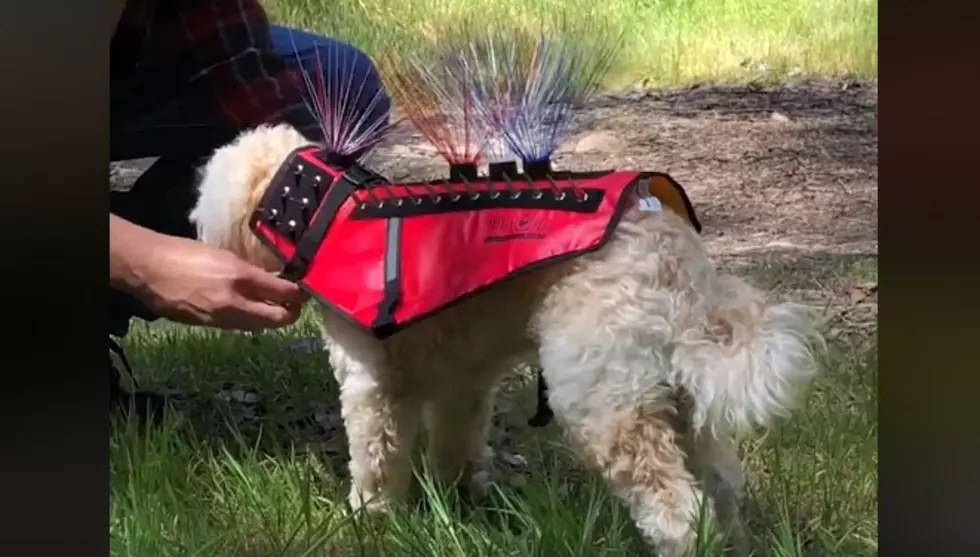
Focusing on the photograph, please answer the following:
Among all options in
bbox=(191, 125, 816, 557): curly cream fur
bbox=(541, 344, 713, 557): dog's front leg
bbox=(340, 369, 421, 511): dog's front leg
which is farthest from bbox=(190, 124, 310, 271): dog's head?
bbox=(541, 344, 713, 557): dog's front leg

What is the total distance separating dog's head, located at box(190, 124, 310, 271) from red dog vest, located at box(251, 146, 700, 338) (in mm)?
11

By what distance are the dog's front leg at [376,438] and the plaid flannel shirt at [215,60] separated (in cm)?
20

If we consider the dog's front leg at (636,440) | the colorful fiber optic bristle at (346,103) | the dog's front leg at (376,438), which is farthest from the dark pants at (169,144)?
the dog's front leg at (636,440)

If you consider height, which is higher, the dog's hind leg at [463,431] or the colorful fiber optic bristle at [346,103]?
the colorful fiber optic bristle at [346,103]

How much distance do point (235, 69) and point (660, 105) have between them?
1.09ft

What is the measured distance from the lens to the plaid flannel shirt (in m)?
0.75

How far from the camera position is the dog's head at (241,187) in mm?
746

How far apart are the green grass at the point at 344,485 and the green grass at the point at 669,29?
16cm

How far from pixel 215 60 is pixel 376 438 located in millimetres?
321

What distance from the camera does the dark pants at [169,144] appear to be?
2.46ft

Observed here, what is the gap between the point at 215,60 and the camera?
0.76 metres

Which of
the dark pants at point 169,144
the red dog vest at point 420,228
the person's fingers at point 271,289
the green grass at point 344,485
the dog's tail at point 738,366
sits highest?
the dark pants at point 169,144

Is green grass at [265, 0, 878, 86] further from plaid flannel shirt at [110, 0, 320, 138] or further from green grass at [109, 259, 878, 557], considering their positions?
green grass at [109, 259, 878, 557]

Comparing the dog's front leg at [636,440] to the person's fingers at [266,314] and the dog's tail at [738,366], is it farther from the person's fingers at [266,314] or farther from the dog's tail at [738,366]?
the person's fingers at [266,314]
